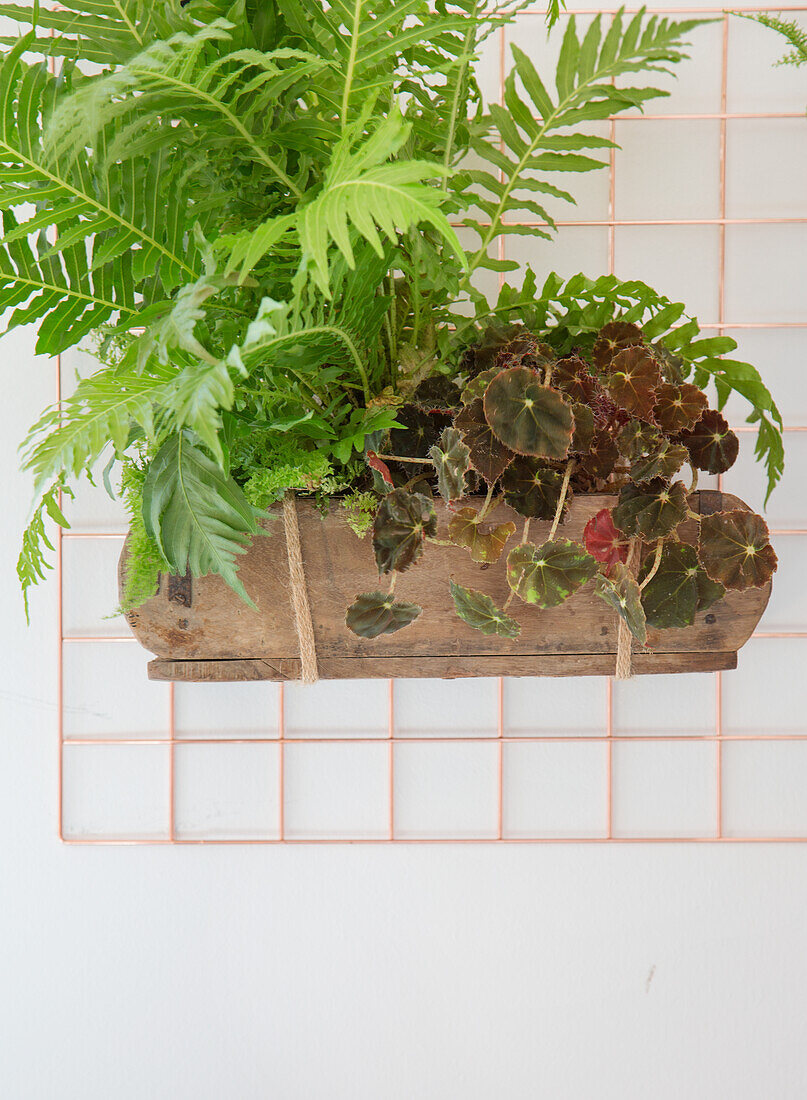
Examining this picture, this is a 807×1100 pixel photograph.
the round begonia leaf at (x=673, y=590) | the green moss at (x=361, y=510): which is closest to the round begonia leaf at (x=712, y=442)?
the round begonia leaf at (x=673, y=590)

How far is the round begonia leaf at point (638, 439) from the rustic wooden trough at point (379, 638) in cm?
6

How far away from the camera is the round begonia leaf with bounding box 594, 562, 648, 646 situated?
717mm

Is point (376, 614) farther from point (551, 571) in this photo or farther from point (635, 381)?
point (635, 381)

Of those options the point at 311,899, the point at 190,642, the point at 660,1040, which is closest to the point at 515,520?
the point at 190,642

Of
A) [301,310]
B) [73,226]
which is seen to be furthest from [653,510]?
[73,226]

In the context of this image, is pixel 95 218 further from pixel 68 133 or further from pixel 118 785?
pixel 118 785

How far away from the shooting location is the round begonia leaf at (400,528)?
0.73m

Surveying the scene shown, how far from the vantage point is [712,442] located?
80 cm

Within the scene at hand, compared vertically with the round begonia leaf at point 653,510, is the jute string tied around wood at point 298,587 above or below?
below

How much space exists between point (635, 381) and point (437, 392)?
19 centimetres

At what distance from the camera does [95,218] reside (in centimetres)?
73

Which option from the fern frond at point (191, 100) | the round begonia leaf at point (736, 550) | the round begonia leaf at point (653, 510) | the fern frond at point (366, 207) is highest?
the fern frond at point (191, 100)

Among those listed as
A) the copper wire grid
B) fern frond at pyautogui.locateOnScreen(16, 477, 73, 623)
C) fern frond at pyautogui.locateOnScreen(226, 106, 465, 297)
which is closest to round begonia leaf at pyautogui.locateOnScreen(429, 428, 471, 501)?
fern frond at pyautogui.locateOnScreen(226, 106, 465, 297)

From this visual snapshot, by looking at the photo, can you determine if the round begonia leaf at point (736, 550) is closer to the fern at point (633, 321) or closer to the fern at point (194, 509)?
the fern at point (633, 321)
